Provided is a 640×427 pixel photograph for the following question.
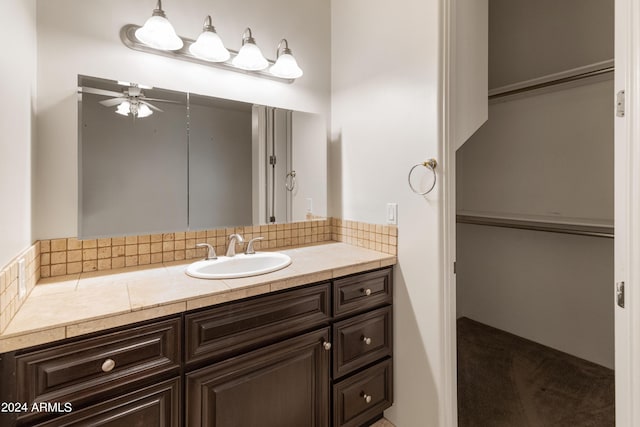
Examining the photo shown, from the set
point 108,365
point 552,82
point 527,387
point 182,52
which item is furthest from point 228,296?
point 552,82

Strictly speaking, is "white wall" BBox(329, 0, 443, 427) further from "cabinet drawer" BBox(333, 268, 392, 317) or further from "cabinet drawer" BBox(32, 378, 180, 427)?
"cabinet drawer" BBox(32, 378, 180, 427)

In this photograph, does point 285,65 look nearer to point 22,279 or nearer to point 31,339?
point 22,279

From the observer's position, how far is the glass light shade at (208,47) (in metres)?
1.61

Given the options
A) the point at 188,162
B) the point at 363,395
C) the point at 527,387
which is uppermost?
the point at 188,162

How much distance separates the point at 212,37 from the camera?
1618mm

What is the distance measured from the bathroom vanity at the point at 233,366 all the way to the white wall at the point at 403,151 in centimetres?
13

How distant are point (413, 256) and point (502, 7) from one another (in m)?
2.50

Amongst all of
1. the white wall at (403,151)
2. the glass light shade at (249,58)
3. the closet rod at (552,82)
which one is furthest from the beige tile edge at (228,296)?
the closet rod at (552,82)

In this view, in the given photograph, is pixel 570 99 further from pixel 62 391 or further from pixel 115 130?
pixel 62 391

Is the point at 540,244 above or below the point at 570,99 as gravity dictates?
below

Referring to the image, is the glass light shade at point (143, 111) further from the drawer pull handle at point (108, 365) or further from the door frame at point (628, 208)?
the door frame at point (628, 208)

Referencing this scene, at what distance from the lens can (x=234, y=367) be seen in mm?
1210

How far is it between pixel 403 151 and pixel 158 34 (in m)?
1.33

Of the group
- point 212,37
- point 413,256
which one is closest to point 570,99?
point 413,256
